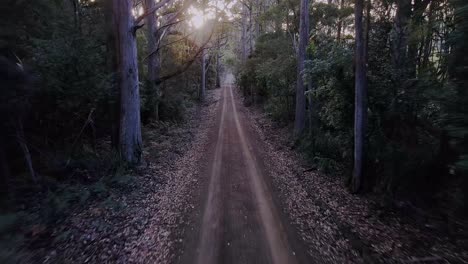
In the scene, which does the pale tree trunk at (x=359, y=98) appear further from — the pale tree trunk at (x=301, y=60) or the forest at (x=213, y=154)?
the pale tree trunk at (x=301, y=60)

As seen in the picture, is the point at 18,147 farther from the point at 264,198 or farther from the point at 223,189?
the point at 264,198

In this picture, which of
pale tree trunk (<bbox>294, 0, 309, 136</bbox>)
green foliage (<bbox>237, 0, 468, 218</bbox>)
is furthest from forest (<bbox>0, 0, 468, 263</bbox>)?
pale tree trunk (<bbox>294, 0, 309, 136</bbox>)

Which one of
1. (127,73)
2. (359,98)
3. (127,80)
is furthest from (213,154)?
(359,98)

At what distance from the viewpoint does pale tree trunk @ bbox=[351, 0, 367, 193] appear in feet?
21.3

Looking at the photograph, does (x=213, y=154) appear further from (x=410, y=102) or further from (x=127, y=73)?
(x=410, y=102)

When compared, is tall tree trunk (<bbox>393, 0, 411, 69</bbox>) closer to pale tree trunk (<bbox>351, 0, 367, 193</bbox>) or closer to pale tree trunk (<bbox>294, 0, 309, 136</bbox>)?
pale tree trunk (<bbox>351, 0, 367, 193</bbox>)

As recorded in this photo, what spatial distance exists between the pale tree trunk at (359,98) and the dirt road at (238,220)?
241 cm

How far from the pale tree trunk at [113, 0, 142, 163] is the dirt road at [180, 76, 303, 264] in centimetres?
265

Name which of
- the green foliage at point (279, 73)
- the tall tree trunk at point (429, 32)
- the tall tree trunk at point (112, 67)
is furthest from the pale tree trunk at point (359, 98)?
the green foliage at point (279, 73)

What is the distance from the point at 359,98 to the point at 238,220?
427 cm

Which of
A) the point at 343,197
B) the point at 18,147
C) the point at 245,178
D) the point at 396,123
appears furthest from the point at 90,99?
the point at 396,123

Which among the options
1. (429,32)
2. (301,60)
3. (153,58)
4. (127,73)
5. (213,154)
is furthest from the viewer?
(153,58)

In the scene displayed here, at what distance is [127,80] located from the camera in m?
8.74

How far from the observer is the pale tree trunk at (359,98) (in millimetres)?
6480
